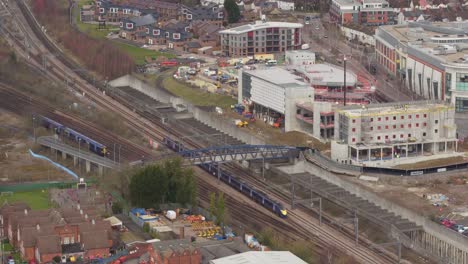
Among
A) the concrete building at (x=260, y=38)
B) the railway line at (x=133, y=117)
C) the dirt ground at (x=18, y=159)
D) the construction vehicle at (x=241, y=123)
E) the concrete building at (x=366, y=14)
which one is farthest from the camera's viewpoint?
the concrete building at (x=366, y=14)

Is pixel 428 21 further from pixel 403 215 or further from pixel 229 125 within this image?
pixel 403 215

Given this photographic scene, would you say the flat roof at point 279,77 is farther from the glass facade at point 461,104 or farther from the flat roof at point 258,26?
the flat roof at point 258,26

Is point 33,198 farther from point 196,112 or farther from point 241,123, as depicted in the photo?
point 196,112

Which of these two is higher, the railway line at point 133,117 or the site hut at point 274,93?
the site hut at point 274,93

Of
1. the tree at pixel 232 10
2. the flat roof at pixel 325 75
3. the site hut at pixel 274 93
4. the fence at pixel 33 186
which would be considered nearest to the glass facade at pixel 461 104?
the flat roof at pixel 325 75

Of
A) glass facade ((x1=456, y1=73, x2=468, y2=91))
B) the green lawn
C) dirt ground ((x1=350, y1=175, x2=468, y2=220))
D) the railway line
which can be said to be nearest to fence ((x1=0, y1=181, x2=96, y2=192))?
the railway line

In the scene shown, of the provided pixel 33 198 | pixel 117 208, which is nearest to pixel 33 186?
pixel 33 198

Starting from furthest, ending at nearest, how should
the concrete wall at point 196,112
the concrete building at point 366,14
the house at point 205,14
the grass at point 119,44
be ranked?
the house at point 205,14, the concrete building at point 366,14, the grass at point 119,44, the concrete wall at point 196,112
